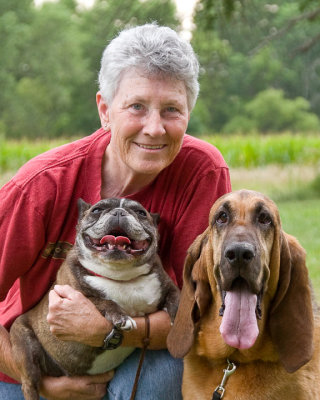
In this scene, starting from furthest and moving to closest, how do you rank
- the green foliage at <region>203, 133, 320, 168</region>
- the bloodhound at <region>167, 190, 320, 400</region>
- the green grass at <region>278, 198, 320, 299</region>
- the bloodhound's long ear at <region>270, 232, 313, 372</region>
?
the green foliage at <region>203, 133, 320, 168</region>
the green grass at <region>278, 198, 320, 299</region>
the bloodhound's long ear at <region>270, 232, 313, 372</region>
the bloodhound at <region>167, 190, 320, 400</region>

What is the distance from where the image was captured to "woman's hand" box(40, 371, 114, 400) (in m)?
3.49

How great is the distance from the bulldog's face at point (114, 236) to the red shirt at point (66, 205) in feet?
0.57

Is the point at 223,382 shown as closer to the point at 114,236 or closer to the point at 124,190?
the point at 114,236

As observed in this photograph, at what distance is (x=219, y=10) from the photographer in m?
7.02

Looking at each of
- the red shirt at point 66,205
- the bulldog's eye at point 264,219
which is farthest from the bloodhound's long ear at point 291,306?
the red shirt at point 66,205

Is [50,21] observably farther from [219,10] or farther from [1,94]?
[219,10]

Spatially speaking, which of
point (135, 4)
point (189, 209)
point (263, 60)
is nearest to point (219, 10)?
point (135, 4)

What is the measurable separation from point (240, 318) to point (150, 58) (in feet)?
4.53

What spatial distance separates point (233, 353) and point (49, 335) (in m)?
1.00

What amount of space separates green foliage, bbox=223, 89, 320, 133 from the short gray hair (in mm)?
32648

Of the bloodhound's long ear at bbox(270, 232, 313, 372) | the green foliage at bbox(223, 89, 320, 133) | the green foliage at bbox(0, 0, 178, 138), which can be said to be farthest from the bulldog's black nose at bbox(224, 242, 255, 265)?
the green foliage at bbox(223, 89, 320, 133)

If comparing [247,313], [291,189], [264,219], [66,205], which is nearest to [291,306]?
[247,313]

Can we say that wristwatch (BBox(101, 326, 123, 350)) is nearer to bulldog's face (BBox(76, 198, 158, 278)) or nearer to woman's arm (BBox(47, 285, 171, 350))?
woman's arm (BBox(47, 285, 171, 350))

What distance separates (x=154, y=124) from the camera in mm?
3410
